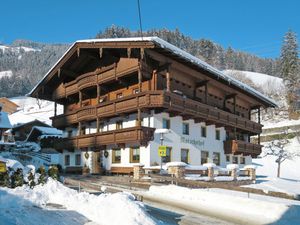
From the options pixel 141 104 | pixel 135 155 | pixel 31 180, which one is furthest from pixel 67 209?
pixel 135 155

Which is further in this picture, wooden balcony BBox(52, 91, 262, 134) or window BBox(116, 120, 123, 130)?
window BBox(116, 120, 123, 130)

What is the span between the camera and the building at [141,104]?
2472cm

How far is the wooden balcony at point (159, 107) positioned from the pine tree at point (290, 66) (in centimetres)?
4475

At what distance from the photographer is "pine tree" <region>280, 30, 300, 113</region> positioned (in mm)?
74562

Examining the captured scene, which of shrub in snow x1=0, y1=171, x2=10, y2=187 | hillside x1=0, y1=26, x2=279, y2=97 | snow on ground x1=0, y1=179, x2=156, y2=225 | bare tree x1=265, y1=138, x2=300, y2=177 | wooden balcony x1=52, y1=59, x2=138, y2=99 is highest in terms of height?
hillside x1=0, y1=26, x2=279, y2=97

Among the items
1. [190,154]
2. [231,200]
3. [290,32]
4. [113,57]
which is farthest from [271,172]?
[290,32]

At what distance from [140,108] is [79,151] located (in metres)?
10.0

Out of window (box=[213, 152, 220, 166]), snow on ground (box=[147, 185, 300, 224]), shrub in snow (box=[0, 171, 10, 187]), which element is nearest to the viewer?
snow on ground (box=[147, 185, 300, 224])

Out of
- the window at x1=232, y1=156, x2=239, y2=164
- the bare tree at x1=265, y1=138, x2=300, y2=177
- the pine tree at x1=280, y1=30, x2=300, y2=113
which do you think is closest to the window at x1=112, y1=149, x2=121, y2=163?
the window at x1=232, y1=156, x2=239, y2=164

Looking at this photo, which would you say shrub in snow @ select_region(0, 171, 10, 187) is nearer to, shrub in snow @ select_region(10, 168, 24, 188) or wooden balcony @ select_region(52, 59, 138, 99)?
shrub in snow @ select_region(10, 168, 24, 188)

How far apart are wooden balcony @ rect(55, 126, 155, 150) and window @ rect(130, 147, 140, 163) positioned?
65 cm

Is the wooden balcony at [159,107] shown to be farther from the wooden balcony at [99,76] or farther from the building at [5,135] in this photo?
the building at [5,135]

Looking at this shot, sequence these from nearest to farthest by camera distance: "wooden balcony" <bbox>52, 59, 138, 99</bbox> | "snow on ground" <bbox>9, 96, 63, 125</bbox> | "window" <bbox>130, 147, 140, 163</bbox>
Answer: "window" <bbox>130, 147, 140, 163</bbox>
"wooden balcony" <bbox>52, 59, 138, 99</bbox>
"snow on ground" <bbox>9, 96, 63, 125</bbox>

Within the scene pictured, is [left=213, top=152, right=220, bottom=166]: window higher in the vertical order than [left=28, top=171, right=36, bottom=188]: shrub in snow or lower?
higher
